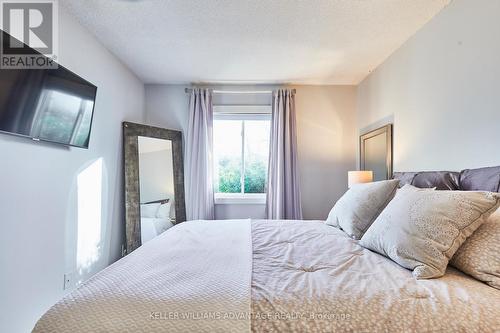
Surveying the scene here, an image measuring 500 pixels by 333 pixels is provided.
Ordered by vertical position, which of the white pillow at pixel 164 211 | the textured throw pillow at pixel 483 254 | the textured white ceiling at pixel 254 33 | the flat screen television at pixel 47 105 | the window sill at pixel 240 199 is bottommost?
the white pillow at pixel 164 211

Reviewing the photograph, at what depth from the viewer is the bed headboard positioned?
1305 mm

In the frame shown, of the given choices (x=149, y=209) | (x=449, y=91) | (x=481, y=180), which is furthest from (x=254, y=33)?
(x=149, y=209)

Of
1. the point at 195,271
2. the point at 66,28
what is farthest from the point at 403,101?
the point at 66,28

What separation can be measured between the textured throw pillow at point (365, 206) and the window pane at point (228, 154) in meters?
2.18

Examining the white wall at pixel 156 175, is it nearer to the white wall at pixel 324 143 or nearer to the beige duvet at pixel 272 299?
the white wall at pixel 324 143

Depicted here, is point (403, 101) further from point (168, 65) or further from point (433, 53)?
point (168, 65)

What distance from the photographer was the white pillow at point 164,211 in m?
3.36

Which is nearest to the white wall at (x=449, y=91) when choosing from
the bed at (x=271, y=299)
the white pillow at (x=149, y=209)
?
the bed at (x=271, y=299)

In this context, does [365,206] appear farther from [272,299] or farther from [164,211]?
[164,211]

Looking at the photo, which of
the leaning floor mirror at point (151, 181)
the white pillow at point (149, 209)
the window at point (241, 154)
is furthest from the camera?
the window at point (241, 154)

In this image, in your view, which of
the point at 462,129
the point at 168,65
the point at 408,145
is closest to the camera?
the point at 462,129

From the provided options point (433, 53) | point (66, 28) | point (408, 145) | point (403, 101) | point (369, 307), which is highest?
point (66, 28)

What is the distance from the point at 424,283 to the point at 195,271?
2.84 feet

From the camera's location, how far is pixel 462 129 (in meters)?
A: 1.81
